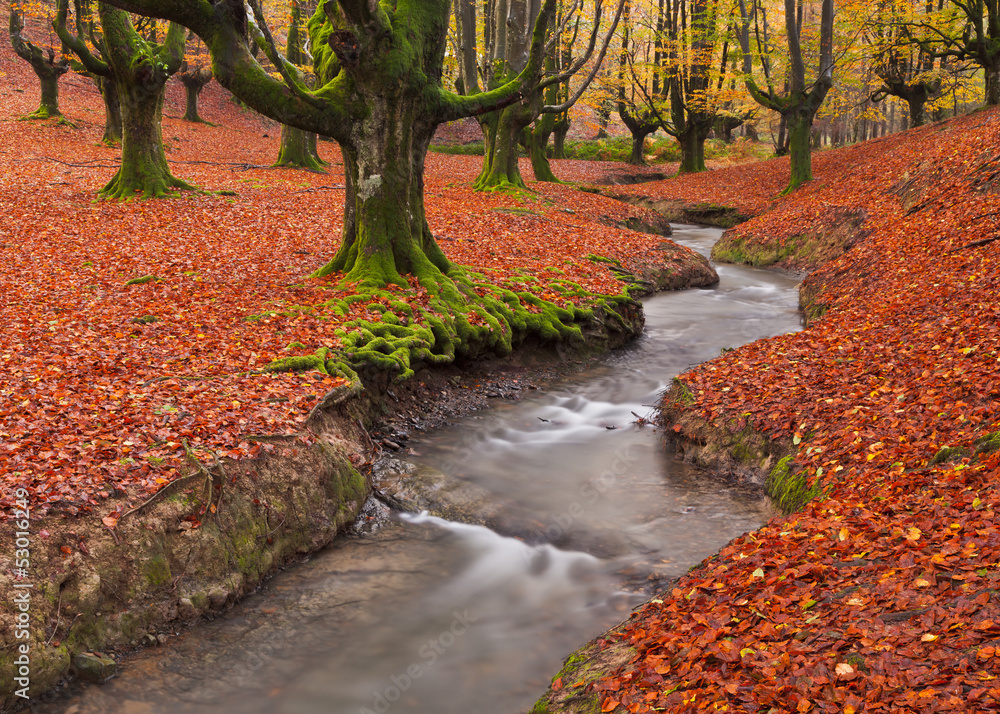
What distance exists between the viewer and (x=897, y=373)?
24.4ft

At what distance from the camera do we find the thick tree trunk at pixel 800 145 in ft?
72.1

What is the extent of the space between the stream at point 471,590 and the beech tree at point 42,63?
954 inches

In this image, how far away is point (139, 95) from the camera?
1557 cm

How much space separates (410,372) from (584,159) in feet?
105

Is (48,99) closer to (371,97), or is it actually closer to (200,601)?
(371,97)

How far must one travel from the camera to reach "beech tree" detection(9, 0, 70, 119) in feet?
76.0

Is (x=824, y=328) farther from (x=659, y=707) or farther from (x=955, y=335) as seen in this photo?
(x=659, y=707)

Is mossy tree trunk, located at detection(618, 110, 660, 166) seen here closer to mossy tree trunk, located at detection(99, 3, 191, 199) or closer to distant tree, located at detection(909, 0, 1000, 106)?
distant tree, located at detection(909, 0, 1000, 106)

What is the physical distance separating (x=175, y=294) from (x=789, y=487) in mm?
8404

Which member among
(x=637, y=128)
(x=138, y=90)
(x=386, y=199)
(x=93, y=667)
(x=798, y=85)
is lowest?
(x=93, y=667)

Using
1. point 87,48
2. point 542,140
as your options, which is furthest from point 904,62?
point 87,48

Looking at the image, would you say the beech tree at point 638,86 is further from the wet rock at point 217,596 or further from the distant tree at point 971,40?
the wet rock at point 217,596

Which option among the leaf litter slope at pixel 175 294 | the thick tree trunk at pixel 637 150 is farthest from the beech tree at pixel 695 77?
the leaf litter slope at pixel 175 294

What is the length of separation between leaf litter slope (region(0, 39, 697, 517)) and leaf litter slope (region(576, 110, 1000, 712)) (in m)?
4.03
